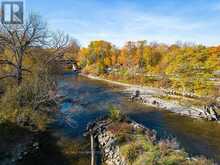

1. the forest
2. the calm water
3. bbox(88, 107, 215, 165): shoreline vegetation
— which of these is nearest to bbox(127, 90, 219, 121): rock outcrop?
the calm water

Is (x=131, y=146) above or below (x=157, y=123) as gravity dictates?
above

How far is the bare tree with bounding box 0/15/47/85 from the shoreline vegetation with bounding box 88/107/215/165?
7.69m

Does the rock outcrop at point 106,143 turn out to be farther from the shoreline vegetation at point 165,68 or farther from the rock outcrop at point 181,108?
the shoreline vegetation at point 165,68

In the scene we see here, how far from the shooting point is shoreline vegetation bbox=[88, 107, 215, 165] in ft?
42.4

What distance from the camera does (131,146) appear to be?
14.8m

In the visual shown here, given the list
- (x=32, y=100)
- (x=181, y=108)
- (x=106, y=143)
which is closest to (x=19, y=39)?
(x=32, y=100)

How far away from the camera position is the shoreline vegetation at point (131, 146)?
42.4ft

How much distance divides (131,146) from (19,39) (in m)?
12.4

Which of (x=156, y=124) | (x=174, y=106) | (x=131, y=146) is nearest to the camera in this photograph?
Result: (x=131, y=146)

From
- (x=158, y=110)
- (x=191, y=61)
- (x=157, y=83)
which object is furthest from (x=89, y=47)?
(x=158, y=110)

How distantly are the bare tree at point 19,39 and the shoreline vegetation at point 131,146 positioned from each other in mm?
7690

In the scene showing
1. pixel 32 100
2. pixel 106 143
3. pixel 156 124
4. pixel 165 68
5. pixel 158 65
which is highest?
pixel 158 65

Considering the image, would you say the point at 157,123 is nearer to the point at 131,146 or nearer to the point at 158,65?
the point at 131,146

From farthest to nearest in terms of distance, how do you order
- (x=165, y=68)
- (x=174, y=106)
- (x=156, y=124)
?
1. (x=165, y=68)
2. (x=174, y=106)
3. (x=156, y=124)
